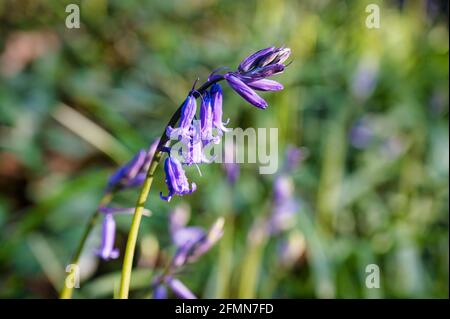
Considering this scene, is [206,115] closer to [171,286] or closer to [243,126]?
[171,286]

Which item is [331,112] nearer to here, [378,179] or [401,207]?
[378,179]

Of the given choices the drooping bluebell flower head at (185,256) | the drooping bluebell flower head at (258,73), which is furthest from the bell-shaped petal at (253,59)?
the drooping bluebell flower head at (185,256)

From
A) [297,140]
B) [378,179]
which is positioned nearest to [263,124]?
[297,140]

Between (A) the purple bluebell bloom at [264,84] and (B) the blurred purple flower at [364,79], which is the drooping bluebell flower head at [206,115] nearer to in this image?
(A) the purple bluebell bloom at [264,84]

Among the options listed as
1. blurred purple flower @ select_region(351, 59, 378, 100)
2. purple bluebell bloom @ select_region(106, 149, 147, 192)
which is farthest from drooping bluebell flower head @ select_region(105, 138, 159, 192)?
blurred purple flower @ select_region(351, 59, 378, 100)

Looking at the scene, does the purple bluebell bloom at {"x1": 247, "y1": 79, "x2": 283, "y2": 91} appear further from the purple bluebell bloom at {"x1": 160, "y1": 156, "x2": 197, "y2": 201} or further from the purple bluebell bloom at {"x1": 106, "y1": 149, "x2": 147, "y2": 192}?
the purple bluebell bloom at {"x1": 106, "y1": 149, "x2": 147, "y2": 192}

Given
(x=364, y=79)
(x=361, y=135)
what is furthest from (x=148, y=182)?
(x=361, y=135)
